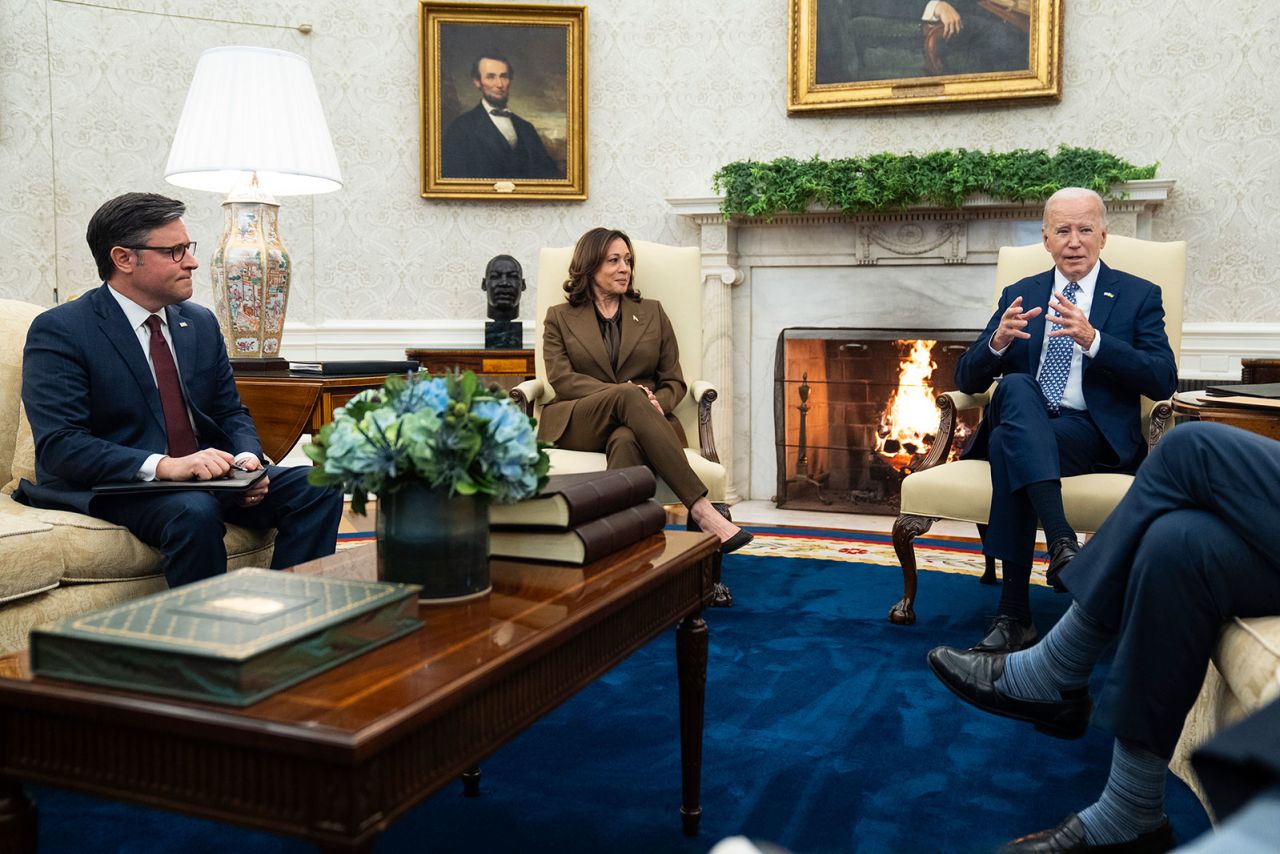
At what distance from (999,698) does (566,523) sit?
0.97 m

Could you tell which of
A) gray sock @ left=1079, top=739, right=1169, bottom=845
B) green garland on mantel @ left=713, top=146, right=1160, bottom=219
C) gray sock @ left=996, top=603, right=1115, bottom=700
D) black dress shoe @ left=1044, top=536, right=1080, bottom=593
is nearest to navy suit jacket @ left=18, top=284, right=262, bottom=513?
gray sock @ left=996, top=603, right=1115, bottom=700

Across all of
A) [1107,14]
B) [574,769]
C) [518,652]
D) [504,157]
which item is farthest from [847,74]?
[518,652]

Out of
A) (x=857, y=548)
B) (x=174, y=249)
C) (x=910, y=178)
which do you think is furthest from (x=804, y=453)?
(x=174, y=249)

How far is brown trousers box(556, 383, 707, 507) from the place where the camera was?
3541mm

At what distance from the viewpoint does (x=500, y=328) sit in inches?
210

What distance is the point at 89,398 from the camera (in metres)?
2.53

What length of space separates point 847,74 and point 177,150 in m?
3.21

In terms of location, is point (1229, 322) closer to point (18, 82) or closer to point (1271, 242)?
point (1271, 242)

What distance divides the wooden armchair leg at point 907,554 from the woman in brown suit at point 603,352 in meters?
0.54

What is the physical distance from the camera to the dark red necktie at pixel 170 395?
266 centimetres

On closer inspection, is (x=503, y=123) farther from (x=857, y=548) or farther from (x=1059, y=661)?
(x=1059, y=661)

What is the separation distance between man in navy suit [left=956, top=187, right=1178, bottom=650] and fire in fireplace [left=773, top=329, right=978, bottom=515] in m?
1.86

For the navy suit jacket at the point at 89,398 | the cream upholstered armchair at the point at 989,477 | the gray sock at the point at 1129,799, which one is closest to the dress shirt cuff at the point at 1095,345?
the cream upholstered armchair at the point at 989,477

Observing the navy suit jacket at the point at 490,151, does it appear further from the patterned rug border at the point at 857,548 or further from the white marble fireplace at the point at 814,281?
the patterned rug border at the point at 857,548
